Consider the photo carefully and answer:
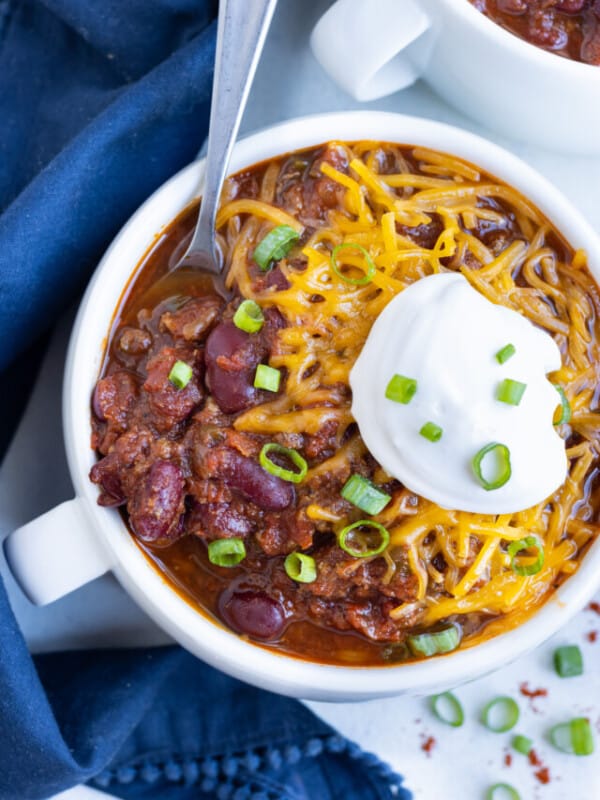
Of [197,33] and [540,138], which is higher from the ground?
[197,33]

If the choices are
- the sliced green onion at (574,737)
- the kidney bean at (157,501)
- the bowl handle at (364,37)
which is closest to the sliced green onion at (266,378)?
the kidney bean at (157,501)

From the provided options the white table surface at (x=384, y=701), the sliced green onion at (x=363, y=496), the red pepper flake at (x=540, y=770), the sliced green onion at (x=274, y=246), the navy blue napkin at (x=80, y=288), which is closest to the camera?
the sliced green onion at (x=363, y=496)

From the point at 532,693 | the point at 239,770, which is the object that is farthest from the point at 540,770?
the point at 239,770

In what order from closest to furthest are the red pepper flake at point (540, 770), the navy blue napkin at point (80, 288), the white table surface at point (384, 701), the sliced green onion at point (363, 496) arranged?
the sliced green onion at point (363, 496)
the navy blue napkin at point (80, 288)
the white table surface at point (384, 701)
the red pepper flake at point (540, 770)

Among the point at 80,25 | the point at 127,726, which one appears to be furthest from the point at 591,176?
the point at 127,726

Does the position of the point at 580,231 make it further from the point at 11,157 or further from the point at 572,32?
the point at 11,157

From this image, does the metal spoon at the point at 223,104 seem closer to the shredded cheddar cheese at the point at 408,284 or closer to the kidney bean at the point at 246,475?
the shredded cheddar cheese at the point at 408,284
